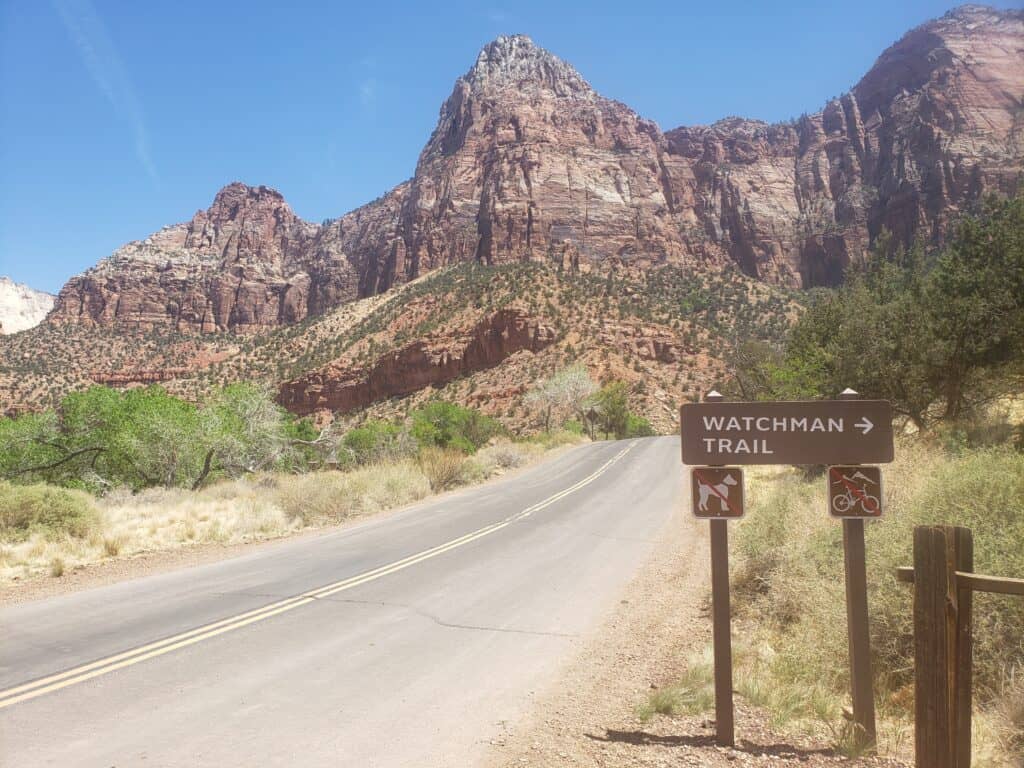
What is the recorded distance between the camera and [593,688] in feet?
18.5

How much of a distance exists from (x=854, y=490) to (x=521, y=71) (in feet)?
548

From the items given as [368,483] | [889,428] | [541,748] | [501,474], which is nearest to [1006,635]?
[889,428]

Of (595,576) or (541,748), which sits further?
(595,576)

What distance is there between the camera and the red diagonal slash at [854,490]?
14.7 feet

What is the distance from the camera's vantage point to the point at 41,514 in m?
11.9

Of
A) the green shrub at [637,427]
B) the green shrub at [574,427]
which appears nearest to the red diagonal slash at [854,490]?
the green shrub at [574,427]

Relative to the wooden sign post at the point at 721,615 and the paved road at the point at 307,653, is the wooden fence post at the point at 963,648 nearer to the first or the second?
the wooden sign post at the point at 721,615

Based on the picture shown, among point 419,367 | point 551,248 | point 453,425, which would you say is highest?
point 551,248

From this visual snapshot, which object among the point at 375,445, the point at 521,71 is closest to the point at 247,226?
the point at 521,71

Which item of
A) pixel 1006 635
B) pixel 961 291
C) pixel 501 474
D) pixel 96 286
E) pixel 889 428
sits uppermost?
pixel 96 286

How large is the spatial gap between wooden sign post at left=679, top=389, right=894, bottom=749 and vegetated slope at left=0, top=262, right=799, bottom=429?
179ft

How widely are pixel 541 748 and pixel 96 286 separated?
173602 millimetres

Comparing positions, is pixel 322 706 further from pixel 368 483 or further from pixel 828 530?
pixel 368 483

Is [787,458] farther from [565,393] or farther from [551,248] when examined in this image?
[551,248]
